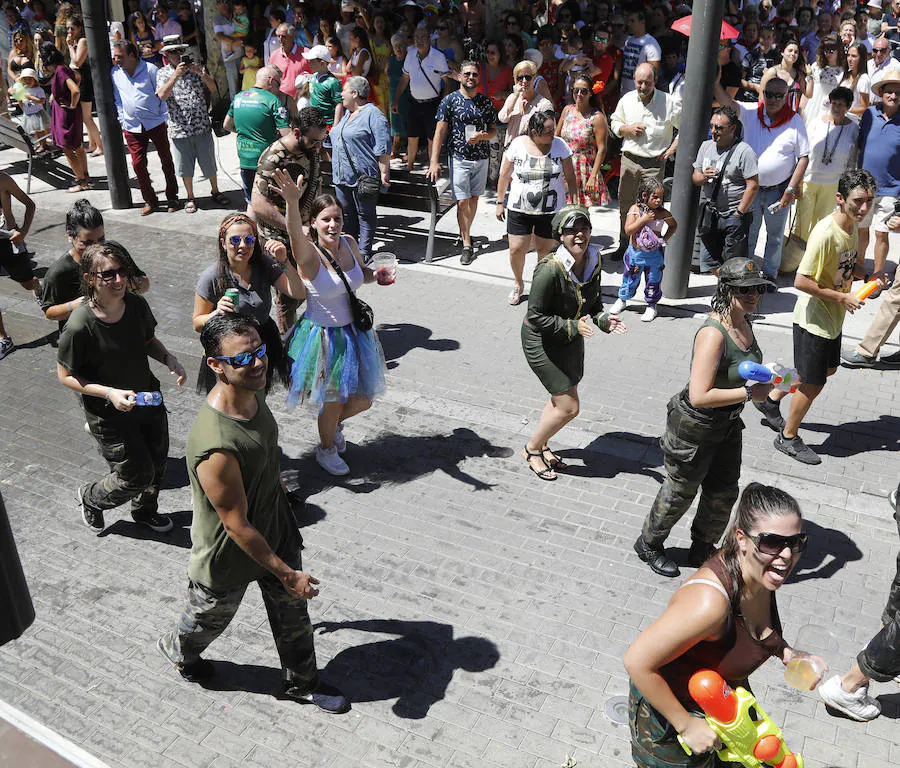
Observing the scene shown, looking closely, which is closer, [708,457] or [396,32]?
[708,457]

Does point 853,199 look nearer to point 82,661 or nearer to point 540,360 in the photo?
point 540,360

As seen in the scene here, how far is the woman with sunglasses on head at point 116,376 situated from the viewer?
16.8ft

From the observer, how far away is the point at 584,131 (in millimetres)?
10734

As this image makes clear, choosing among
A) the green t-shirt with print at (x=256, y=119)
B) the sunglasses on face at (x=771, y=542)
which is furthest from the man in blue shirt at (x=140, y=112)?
the sunglasses on face at (x=771, y=542)

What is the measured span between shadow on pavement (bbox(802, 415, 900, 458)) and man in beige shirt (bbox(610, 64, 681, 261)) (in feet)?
11.3

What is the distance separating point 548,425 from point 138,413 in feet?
8.54

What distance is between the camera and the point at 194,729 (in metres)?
4.35

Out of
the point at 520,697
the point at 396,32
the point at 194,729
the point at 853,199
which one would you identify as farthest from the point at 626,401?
the point at 396,32

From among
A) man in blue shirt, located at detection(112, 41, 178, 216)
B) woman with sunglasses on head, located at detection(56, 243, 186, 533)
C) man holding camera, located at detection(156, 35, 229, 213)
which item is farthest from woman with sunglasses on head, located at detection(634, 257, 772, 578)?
man in blue shirt, located at detection(112, 41, 178, 216)

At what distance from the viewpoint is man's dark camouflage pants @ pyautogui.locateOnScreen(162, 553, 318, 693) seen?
4160mm

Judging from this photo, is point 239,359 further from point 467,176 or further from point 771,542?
point 467,176

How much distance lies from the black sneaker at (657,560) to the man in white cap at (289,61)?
30.0 feet

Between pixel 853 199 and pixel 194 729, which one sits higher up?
pixel 853 199

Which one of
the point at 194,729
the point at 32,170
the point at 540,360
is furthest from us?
the point at 32,170
